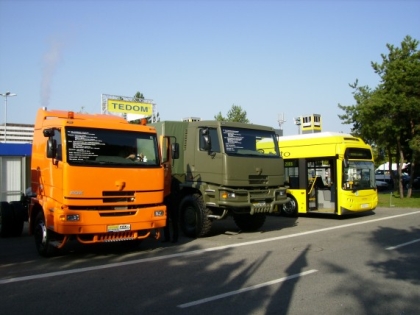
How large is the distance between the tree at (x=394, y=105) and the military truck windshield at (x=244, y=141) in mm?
15067

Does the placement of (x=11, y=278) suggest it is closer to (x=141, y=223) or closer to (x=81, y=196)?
(x=81, y=196)

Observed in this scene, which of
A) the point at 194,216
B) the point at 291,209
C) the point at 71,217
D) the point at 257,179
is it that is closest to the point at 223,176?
the point at 257,179

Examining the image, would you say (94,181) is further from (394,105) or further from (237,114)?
(237,114)

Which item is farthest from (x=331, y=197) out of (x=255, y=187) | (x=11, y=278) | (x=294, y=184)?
(x=11, y=278)

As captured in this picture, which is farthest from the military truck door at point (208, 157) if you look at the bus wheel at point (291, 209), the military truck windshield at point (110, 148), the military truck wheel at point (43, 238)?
the bus wheel at point (291, 209)

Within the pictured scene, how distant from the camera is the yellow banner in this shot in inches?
1498

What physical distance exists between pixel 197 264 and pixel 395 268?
3724mm

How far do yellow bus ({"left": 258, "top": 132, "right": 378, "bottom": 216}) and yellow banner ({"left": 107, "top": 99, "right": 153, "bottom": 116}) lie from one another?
911 inches

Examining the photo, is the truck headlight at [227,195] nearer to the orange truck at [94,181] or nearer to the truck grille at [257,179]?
the truck grille at [257,179]

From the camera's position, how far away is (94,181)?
28.1 ft

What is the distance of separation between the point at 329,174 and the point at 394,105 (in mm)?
10038

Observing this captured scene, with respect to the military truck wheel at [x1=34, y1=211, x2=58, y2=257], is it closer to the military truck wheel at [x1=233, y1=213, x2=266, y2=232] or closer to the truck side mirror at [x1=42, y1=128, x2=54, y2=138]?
the truck side mirror at [x1=42, y1=128, x2=54, y2=138]

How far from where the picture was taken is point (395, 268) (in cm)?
787

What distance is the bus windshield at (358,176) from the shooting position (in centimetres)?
1579
